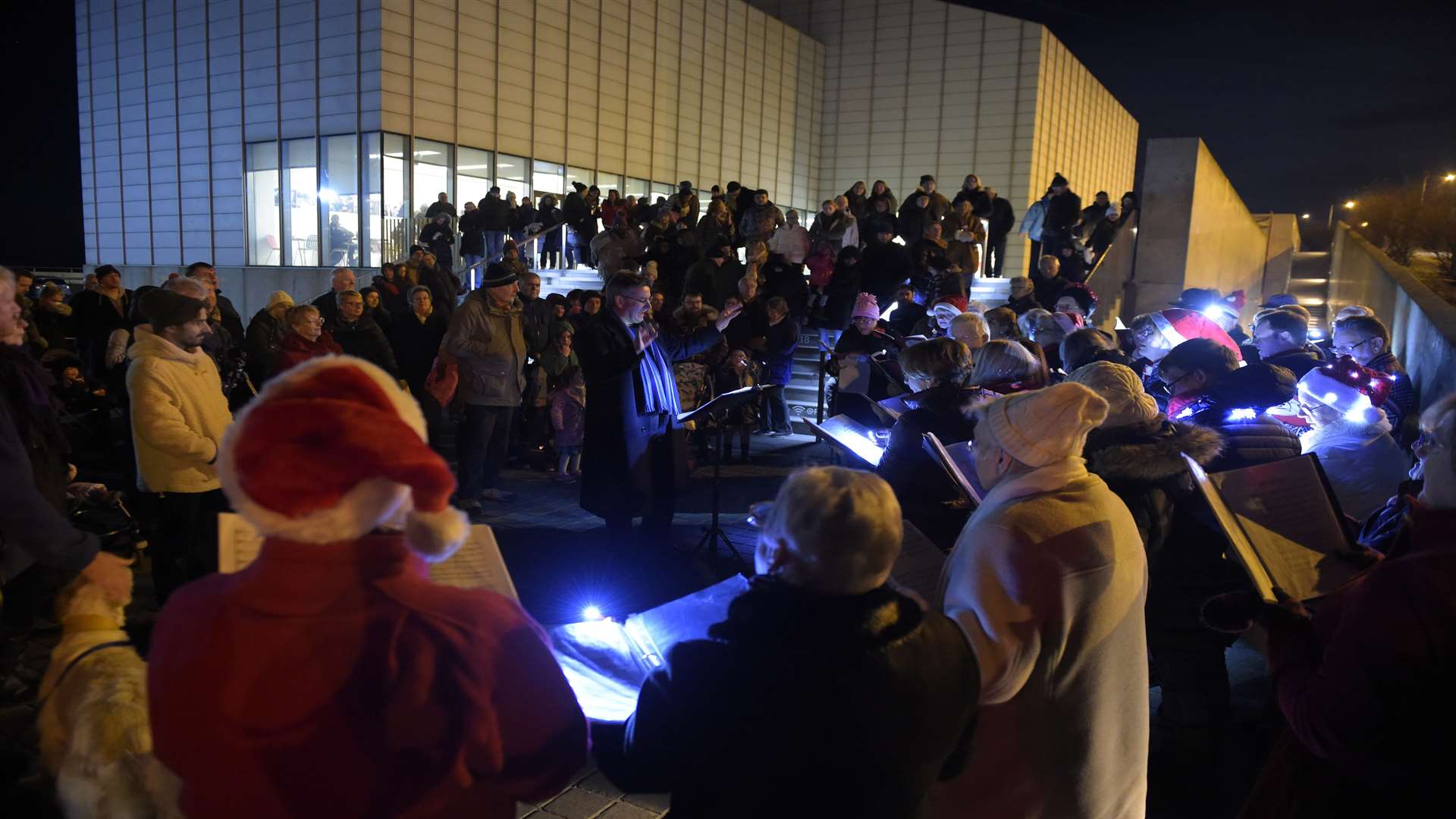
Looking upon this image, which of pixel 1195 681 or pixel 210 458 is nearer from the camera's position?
pixel 1195 681

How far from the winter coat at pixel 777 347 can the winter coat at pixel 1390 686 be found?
8.26 meters

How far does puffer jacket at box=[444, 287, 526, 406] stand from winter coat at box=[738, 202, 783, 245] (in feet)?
22.6

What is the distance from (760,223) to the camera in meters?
13.5

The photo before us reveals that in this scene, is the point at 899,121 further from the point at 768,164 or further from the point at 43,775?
the point at 43,775

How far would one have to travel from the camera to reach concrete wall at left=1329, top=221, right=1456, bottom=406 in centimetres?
566

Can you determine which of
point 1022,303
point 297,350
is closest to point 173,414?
point 297,350

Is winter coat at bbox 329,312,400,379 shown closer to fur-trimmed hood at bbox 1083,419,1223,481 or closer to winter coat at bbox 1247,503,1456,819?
fur-trimmed hood at bbox 1083,419,1223,481

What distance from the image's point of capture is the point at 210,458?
4.21 meters

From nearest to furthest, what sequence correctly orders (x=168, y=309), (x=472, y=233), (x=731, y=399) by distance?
(x=168, y=309) → (x=731, y=399) → (x=472, y=233)

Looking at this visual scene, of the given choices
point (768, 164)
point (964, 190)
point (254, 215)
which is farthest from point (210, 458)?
point (768, 164)

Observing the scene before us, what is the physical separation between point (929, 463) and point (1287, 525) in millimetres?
1209

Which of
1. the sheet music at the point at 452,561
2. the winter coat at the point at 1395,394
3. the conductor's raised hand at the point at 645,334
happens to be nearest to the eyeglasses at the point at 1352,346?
the winter coat at the point at 1395,394

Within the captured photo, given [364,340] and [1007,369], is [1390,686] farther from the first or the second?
[364,340]

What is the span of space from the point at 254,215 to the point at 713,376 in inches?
596
